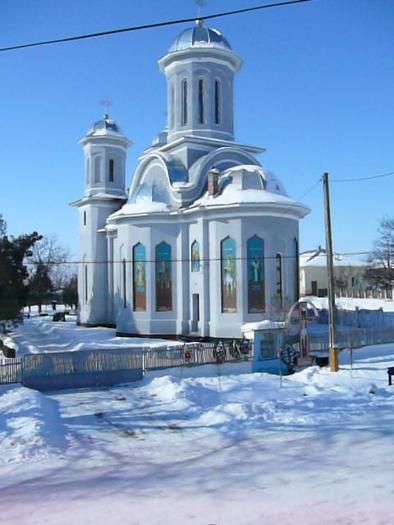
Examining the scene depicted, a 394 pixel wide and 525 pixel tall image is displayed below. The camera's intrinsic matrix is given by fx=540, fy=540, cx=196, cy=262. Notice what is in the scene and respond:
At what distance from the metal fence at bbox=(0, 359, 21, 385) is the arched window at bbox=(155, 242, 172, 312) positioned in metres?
12.9

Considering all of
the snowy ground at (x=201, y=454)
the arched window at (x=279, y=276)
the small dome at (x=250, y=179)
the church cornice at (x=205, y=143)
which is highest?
the church cornice at (x=205, y=143)

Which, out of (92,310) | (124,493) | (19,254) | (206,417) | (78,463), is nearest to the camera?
(124,493)

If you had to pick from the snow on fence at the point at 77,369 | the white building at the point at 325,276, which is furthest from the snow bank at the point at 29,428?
the white building at the point at 325,276

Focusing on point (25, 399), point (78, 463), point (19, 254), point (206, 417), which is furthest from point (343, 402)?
point (19, 254)

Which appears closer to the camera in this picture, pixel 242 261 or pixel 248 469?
pixel 248 469

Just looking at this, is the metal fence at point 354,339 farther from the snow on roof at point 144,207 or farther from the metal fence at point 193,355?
the snow on roof at point 144,207

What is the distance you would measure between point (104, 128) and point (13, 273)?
1684 cm

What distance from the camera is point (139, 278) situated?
28281mm

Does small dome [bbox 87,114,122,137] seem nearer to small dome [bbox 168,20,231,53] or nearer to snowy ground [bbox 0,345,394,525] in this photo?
small dome [bbox 168,20,231,53]

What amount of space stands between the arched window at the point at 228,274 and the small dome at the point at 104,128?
52.6ft

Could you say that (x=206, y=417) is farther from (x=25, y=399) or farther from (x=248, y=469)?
(x=25, y=399)

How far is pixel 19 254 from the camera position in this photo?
81.6 ft

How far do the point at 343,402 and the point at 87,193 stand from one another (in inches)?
1129

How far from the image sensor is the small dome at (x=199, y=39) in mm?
30203
